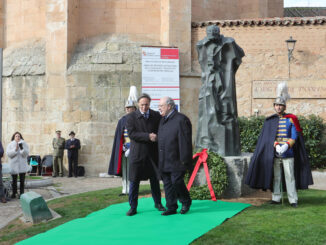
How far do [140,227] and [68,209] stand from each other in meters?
2.59

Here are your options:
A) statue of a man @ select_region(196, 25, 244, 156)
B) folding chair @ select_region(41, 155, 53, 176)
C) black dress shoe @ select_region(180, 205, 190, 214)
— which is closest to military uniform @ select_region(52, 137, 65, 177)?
folding chair @ select_region(41, 155, 53, 176)

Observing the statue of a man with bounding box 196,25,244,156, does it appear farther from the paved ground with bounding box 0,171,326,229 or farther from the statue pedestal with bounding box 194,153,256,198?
the paved ground with bounding box 0,171,326,229

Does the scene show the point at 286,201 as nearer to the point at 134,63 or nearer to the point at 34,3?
Answer: the point at 134,63

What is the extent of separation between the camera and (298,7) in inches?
1339

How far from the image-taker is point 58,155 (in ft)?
55.3

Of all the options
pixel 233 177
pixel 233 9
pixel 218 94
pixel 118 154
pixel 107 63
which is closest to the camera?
pixel 233 177

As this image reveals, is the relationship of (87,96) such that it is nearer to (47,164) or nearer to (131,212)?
(47,164)

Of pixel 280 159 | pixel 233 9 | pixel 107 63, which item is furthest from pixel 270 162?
pixel 233 9

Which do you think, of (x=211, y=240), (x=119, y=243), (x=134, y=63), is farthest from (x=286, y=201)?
(x=134, y=63)

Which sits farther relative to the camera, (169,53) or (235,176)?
(169,53)

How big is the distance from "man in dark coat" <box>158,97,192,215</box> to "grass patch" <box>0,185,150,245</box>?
5.49ft

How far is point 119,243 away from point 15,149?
6.31m

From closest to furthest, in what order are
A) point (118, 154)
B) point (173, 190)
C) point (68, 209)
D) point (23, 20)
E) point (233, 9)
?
point (173, 190)
point (68, 209)
point (118, 154)
point (23, 20)
point (233, 9)

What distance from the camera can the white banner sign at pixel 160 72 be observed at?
16719 millimetres
